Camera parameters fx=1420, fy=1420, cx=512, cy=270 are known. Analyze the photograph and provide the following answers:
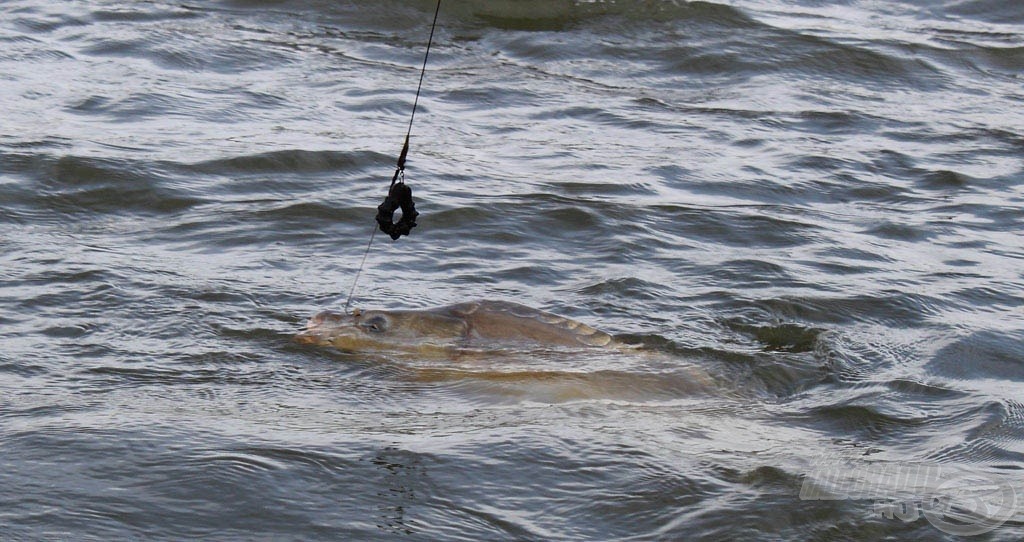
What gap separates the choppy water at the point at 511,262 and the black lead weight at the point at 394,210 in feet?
1.81

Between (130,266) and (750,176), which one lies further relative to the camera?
(750,176)

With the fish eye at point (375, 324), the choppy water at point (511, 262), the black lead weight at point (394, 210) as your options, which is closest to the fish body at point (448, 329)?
the fish eye at point (375, 324)

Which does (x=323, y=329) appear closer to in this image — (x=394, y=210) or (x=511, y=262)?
(x=394, y=210)

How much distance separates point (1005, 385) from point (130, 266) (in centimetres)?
405

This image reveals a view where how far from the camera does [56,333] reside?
585cm

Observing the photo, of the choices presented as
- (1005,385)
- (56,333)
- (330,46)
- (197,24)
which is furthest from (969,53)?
(56,333)

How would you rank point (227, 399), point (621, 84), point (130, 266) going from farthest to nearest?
point (621, 84) → point (130, 266) → point (227, 399)

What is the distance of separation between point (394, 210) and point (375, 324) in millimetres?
496

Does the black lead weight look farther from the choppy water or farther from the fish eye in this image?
the choppy water


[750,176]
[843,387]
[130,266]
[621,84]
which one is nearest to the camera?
[843,387]

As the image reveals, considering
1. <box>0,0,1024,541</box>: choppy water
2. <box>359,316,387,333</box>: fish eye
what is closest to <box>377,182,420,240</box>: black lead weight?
<box>359,316,387,333</box>: fish eye

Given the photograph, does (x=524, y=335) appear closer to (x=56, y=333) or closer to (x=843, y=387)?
(x=843, y=387)

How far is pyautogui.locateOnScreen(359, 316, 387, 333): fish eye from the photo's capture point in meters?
5.88

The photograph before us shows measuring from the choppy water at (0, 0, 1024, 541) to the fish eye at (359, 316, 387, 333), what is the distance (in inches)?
7.5
